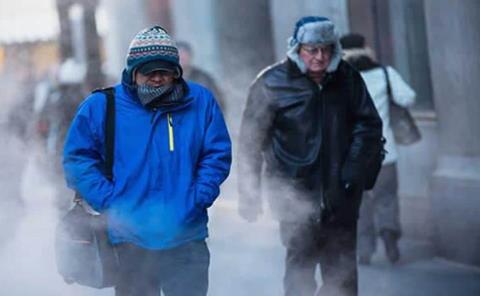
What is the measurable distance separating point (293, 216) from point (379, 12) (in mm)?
4290

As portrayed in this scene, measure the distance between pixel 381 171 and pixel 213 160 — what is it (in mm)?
3646

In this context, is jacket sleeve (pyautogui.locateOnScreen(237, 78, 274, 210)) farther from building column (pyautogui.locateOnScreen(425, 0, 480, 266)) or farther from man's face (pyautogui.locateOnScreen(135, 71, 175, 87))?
building column (pyautogui.locateOnScreen(425, 0, 480, 266))

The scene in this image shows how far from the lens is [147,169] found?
499 cm

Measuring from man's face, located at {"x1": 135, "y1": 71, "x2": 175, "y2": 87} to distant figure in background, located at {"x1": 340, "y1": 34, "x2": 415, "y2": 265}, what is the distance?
339cm

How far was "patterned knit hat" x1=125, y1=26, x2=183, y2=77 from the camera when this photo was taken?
16.5 feet

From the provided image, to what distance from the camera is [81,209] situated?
5180 millimetres

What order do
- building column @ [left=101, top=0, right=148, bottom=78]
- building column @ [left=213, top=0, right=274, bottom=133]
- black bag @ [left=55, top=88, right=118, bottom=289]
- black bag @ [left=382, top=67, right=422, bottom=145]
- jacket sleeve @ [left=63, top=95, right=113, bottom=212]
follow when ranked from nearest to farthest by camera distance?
1. jacket sleeve @ [left=63, top=95, right=113, bottom=212]
2. black bag @ [left=55, top=88, right=118, bottom=289]
3. black bag @ [left=382, top=67, right=422, bottom=145]
4. building column @ [left=213, top=0, right=274, bottom=133]
5. building column @ [left=101, top=0, right=148, bottom=78]

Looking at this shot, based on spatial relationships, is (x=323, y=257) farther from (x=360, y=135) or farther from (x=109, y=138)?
(x=109, y=138)

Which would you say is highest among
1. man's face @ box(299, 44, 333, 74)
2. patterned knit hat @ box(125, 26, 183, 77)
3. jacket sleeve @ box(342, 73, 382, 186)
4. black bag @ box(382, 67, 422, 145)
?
patterned knit hat @ box(125, 26, 183, 77)

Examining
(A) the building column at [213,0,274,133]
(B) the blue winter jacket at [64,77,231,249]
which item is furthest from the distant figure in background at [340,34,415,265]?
(A) the building column at [213,0,274,133]

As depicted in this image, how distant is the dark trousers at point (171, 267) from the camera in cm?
507

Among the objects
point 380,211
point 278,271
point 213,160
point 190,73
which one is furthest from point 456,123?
point 213,160

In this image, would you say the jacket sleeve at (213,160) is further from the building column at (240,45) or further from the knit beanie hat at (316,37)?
the building column at (240,45)

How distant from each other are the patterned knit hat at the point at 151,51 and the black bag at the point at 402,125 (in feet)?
11.7
